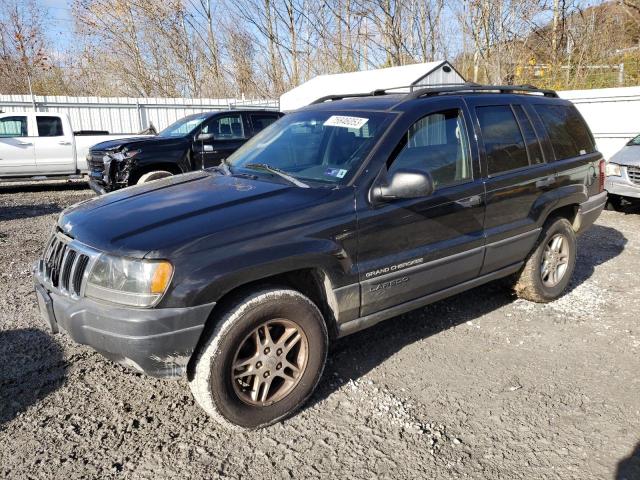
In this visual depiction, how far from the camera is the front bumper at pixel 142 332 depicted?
2.49m

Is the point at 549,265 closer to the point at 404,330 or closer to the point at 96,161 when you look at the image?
the point at 404,330

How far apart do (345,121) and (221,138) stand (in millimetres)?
6692

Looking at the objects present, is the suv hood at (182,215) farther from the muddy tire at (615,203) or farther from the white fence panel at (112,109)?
the white fence panel at (112,109)

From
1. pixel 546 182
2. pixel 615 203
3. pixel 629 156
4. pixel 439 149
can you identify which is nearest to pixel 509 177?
pixel 546 182

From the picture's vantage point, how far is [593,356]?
378cm

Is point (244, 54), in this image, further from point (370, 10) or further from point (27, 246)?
point (27, 246)

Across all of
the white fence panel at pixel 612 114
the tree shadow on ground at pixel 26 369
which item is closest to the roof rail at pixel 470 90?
the tree shadow on ground at pixel 26 369

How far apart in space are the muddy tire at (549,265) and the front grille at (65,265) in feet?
11.6

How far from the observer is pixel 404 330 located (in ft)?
13.7

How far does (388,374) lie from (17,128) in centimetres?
1141

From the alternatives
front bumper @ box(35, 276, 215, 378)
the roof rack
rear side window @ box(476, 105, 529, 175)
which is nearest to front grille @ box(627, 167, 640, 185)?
the roof rack

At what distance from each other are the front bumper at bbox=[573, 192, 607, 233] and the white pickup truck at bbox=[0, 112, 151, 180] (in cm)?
944

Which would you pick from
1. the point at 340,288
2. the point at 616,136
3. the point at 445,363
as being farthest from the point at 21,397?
the point at 616,136

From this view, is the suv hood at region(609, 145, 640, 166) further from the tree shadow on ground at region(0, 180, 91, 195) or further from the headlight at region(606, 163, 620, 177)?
the tree shadow on ground at region(0, 180, 91, 195)
